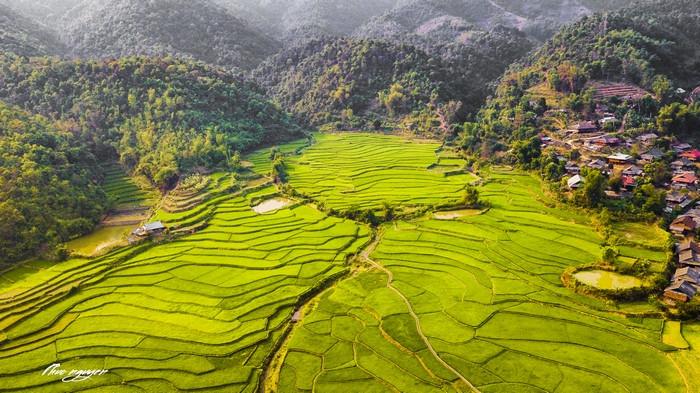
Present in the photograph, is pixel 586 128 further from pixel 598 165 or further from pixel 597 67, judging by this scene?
pixel 597 67

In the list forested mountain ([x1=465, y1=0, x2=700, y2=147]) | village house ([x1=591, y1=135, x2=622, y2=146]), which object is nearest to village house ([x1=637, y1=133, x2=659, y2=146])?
village house ([x1=591, y1=135, x2=622, y2=146])

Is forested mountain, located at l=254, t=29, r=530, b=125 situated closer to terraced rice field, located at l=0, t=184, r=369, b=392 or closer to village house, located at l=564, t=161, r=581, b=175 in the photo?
village house, located at l=564, t=161, r=581, b=175

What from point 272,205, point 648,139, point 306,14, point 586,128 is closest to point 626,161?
point 648,139

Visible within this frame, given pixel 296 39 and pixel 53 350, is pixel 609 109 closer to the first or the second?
pixel 53 350

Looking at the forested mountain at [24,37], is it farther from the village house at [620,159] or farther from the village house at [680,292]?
the village house at [680,292]

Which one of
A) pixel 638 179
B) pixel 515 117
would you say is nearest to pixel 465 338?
pixel 638 179

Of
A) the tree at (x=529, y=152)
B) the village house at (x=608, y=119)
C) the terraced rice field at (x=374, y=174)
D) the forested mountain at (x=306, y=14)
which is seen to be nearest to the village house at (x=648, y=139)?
the village house at (x=608, y=119)
